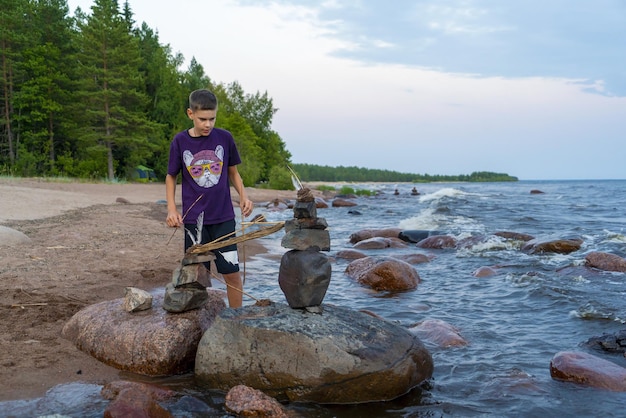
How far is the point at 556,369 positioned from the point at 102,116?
38.0 metres

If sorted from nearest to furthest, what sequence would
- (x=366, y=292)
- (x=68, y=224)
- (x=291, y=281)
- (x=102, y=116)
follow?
1. (x=291, y=281)
2. (x=366, y=292)
3. (x=68, y=224)
4. (x=102, y=116)

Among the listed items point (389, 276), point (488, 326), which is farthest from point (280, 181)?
point (488, 326)

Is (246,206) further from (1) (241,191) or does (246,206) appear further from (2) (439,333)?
(2) (439,333)

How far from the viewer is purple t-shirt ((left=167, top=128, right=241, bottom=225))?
205 inches

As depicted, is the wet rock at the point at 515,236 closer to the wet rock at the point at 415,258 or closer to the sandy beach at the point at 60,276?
the wet rock at the point at 415,258

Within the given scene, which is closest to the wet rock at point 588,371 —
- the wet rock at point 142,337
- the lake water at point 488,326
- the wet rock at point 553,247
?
the lake water at point 488,326

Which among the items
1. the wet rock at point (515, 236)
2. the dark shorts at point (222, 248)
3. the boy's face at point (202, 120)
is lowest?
the wet rock at point (515, 236)

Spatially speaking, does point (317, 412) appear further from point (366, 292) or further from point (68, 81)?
point (68, 81)

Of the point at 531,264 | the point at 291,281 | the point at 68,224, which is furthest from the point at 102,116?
the point at 291,281

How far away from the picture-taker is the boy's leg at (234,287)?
17.7ft

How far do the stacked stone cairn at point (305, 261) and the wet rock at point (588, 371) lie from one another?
223 centimetres

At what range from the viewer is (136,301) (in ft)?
17.2

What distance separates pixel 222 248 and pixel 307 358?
60.1 inches

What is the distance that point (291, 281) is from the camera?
185 inches
